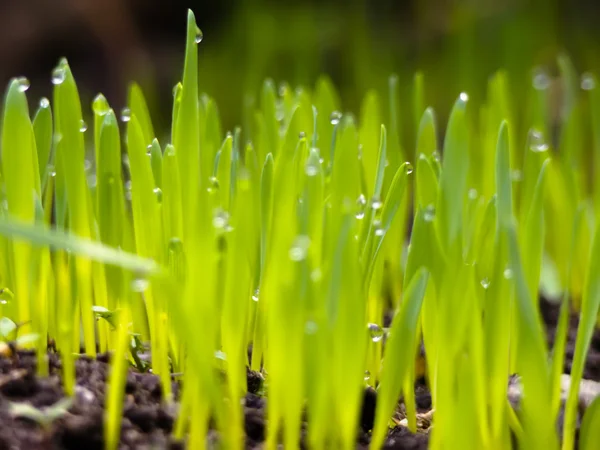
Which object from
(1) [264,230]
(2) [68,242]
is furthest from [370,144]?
(2) [68,242]

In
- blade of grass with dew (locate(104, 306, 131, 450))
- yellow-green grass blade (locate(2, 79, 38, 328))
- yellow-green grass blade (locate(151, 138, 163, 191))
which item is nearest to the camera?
blade of grass with dew (locate(104, 306, 131, 450))

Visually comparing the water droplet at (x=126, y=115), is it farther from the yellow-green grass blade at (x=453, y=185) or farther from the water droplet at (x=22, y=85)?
the yellow-green grass blade at (x=453, y=185)

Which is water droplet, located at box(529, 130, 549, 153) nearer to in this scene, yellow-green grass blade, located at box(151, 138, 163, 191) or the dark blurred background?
yellow-green grass blade, located at box(151, 138, 163, 191)

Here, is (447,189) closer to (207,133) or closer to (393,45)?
(207,133)

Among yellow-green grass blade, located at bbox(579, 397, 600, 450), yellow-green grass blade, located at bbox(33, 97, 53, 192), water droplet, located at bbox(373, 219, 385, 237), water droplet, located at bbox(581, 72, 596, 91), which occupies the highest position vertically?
water droplet, located at bbox(581, 72, 596, 91)

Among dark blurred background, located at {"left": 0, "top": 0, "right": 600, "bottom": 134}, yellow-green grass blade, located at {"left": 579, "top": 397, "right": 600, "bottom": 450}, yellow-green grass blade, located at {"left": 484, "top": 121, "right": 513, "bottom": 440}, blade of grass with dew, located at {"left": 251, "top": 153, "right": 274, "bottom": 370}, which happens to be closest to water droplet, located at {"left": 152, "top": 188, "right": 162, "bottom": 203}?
blade of grass with dew, located at {"left": 251, "top": 153, "right": 274, "bottom": 370}

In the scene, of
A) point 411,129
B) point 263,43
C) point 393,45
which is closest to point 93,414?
point 411,129

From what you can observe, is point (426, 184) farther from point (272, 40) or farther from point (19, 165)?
point (272, 40)

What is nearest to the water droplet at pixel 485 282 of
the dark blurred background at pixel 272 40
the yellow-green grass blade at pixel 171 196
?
the yellow-green grass blade at pixel 171 196

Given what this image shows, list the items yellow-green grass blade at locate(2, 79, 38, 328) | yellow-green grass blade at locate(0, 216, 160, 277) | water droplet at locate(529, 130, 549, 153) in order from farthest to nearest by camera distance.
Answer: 1. water droplet at locate(529, 130, 549, 153)
2. yellow-green grass blade at locate(2, 79, 38, 328)
3. yellow-green grass blade at locate(0, 216, 160, 277)
